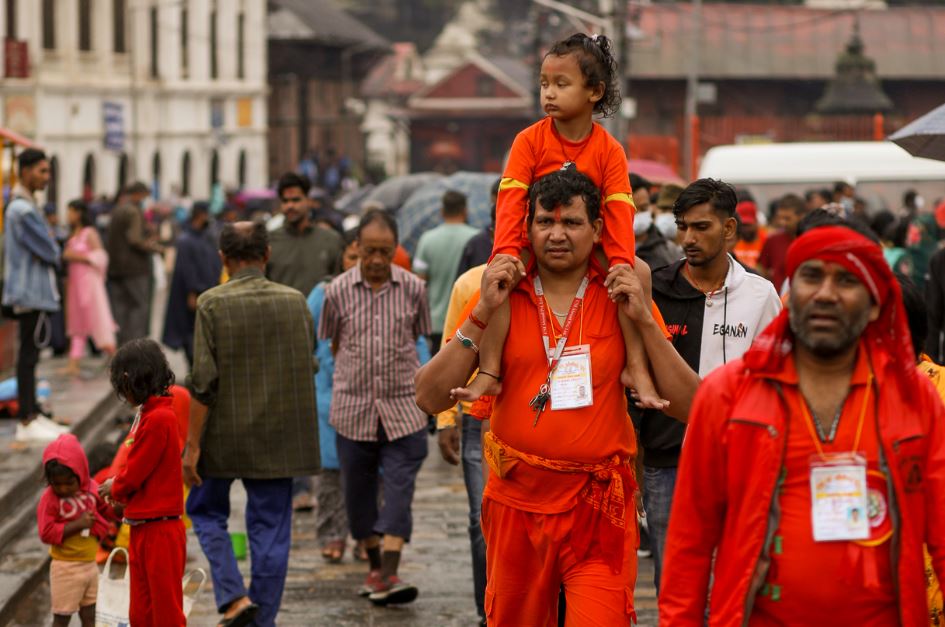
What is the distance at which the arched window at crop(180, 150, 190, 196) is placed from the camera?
156 feet

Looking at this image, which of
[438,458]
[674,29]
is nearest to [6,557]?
[438,458]

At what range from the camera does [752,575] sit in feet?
12.8

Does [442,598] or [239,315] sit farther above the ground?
[239,315]

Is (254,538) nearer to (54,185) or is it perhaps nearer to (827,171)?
(827,171)

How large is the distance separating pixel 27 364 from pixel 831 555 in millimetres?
9069

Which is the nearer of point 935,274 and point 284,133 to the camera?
point 935,274

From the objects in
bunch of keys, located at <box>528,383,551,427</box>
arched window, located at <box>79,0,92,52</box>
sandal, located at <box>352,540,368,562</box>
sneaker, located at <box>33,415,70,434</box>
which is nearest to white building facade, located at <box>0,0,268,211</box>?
arched window, located at <box>79,0,92,52</box>

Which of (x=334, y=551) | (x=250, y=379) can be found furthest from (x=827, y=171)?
(x=250, y=379)

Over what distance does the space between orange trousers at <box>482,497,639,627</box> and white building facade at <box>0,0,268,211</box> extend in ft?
102

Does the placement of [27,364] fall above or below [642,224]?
below

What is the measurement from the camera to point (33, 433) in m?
12.1

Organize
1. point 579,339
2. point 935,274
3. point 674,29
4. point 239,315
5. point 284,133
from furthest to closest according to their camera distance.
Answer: point 284,133 → point 674,29 → point 935,274 → point 239,315 → point 579,339

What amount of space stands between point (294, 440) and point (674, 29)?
39.2 meters

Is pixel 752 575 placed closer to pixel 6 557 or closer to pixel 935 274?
pixel 935 274
